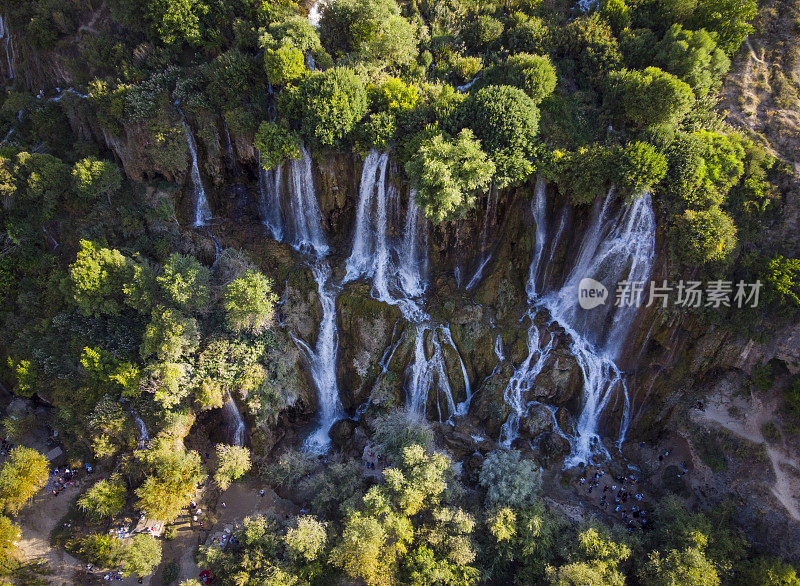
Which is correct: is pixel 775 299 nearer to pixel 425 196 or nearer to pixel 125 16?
pixel 425 196

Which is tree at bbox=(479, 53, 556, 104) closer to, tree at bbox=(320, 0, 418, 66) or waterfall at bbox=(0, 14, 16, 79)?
tree at bbox=(320, 0, 418, 66)

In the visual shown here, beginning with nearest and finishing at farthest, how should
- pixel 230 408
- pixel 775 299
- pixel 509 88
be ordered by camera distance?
pixel 775 299
pixel 509 88
pixel 230 408

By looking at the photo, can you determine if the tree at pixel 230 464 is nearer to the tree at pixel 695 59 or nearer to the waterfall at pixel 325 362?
the waterfall at pixel 325 362

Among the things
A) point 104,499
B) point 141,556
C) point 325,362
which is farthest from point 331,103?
point 141,556

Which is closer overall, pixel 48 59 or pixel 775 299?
pixel 775 299

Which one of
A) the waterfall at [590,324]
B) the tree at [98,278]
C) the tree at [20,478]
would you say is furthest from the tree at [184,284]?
the waterfall at [590,324]

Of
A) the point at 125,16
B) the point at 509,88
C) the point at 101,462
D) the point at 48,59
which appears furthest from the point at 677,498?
the point at 48,59

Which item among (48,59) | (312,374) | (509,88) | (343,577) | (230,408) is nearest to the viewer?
(343,577)
